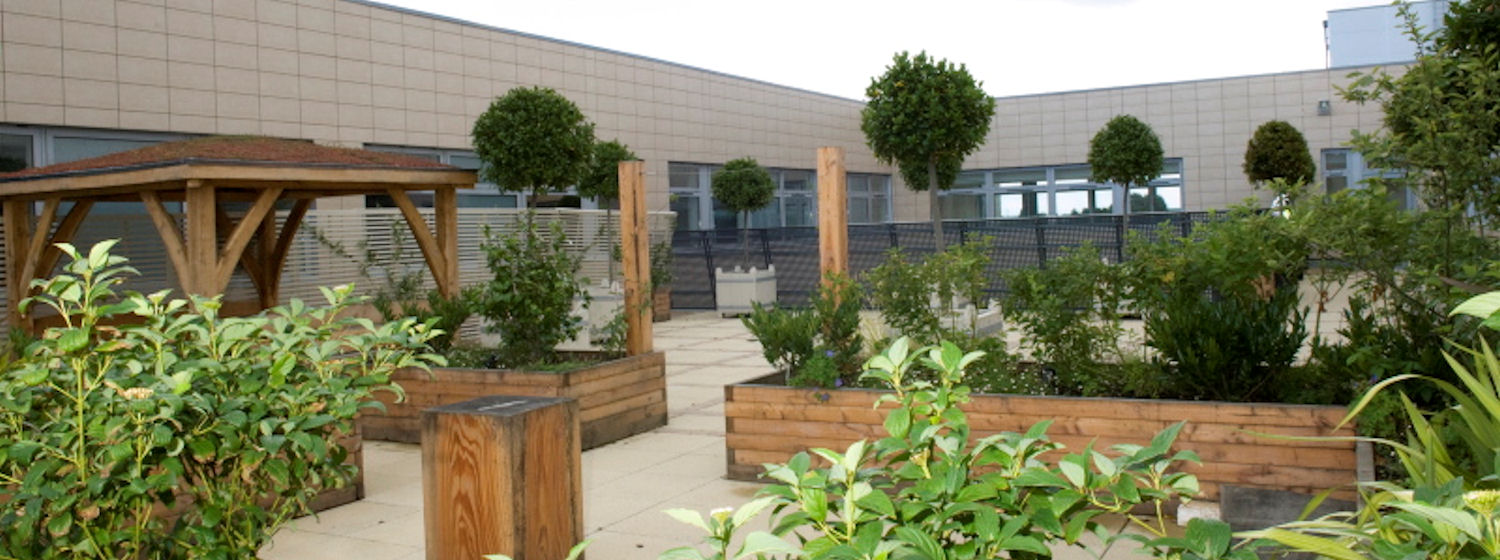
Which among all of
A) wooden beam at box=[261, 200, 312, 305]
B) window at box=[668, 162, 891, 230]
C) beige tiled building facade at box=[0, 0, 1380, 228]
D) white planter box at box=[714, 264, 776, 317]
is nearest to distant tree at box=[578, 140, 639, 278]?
white planter box at box=[714, 264, 776, 317]

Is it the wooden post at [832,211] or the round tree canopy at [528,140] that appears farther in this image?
the round tree canopy at [528,140]

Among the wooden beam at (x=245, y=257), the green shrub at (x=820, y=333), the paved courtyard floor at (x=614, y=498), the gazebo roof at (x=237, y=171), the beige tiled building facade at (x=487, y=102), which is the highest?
the beige tiled building facade at (x=487, y=102)

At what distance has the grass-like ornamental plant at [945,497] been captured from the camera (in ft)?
4.89

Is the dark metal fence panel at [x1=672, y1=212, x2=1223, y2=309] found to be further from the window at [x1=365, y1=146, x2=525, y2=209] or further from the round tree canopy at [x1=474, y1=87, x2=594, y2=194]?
the round tree canopy at [x1=474, y1=87, x2=594, y2=194]

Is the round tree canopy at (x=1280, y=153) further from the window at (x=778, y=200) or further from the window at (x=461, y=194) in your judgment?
the window at (x=461, y=194)

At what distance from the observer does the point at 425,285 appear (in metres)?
12.4

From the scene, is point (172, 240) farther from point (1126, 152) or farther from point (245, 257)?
point (1126, 152)

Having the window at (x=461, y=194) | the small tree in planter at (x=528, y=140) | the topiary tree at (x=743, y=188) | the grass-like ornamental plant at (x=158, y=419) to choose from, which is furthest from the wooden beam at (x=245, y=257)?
the topiary tree at (x=743, y=188)

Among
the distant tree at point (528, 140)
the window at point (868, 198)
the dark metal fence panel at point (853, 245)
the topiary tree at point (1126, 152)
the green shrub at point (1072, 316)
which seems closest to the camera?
the green shrub at point (1072, 316)

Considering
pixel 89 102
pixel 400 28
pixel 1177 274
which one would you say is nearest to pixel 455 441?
pixel 1177 274

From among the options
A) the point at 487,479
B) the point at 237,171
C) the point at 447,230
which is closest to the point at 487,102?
the point at 447,230

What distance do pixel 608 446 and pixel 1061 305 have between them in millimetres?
2618

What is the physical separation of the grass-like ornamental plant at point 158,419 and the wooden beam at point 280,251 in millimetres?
7432

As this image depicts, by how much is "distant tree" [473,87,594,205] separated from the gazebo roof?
9.81 ft
